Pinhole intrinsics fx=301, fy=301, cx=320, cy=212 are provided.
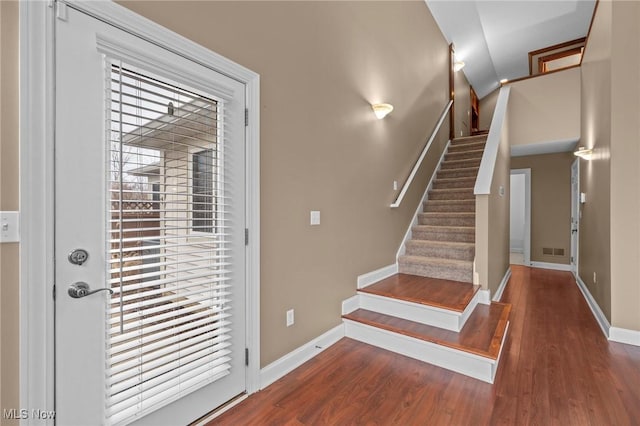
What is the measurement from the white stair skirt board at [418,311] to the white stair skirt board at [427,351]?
28cm

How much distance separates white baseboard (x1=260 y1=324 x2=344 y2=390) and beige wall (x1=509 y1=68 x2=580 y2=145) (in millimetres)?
5108

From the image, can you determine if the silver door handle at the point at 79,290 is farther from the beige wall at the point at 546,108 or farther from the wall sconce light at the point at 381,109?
the beige wall at the point at 546,108

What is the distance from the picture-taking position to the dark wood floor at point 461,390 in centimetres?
180

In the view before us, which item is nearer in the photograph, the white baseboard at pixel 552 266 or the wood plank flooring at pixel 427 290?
the wood plank flooring at pixel 427 290

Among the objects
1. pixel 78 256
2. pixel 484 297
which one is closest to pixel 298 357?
pixel 78 256

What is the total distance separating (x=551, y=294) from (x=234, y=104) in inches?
197

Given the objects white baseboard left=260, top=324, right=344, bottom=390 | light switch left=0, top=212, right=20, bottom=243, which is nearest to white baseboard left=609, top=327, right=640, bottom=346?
white baseboard left=260, top=324, right=344, bottom=390

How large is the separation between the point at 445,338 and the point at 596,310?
2.42 metres

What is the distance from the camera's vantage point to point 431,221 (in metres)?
4.48

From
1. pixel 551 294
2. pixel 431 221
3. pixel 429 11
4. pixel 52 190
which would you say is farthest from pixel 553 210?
pixel 52 190

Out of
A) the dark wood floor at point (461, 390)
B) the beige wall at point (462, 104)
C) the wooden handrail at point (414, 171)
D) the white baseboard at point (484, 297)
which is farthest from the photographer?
the beige wall at point (462, 104)

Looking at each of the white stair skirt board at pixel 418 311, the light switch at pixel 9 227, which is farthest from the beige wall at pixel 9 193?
the white stair skirt board at pixel 418 311

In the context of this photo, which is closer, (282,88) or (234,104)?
(234,104)

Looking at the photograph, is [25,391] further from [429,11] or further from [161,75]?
[429,11]
